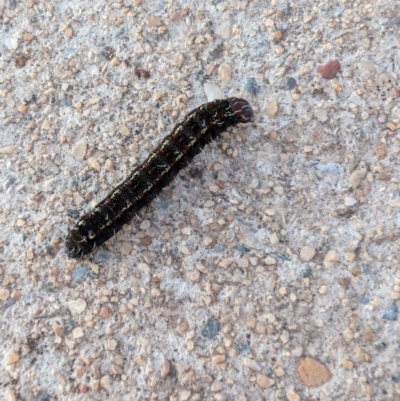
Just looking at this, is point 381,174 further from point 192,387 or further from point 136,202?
point 192,387

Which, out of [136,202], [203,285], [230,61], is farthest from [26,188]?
[230,61]

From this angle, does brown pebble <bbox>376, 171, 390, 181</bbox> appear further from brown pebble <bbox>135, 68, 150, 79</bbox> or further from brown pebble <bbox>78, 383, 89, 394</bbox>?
brown pebble <bbox>78, 383, 89, 394</bbox>

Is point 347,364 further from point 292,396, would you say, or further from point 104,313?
point 104,313

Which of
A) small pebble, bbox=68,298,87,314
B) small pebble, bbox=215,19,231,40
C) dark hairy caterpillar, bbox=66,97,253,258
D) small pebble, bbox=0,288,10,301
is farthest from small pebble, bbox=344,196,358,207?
small pebble, bbox=0,288,10,301

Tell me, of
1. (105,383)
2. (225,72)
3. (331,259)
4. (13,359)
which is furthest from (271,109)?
(13,359)

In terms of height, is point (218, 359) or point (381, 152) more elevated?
point (381, 152)

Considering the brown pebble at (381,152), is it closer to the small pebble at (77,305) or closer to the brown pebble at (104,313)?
the brown pebble at (104,313)
